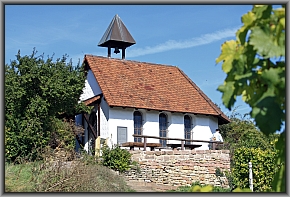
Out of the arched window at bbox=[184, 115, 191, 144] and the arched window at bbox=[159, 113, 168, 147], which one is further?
the arched window at bbox=[184, 115, 191, 144]

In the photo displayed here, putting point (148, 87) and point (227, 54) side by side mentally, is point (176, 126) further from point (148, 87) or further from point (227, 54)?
point (227, 54)

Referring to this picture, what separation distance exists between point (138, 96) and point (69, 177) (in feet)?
43.2

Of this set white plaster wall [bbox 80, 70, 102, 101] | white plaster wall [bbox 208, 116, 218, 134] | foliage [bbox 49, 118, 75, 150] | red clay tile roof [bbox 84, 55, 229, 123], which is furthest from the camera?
white plaster wall [bbox 208, 116, 218, 134]

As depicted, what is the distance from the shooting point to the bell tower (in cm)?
2795

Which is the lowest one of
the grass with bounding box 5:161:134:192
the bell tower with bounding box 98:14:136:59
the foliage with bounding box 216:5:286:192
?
the grass with bounding box 5:161:134:192

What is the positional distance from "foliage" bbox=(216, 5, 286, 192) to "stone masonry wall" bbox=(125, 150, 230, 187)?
1534 centimetres

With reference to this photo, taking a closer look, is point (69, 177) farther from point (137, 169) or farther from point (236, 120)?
point (236, 120)

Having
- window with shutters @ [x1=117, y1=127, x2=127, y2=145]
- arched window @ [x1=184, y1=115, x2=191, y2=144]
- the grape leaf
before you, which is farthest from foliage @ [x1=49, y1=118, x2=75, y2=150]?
the grape leaf

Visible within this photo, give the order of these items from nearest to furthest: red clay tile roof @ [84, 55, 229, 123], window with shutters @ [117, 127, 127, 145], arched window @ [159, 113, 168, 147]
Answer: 1. window with shutters @ [117, 127, 127, 145]
2. red clay tile roof @ [84, 55, 229, 123]
3. arched window @ [159, 113, 168, 147]

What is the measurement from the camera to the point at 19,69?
19.5 meters

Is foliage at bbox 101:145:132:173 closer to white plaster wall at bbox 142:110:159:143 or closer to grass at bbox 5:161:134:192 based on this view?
white plaster wall at bbox 142:110:159:143

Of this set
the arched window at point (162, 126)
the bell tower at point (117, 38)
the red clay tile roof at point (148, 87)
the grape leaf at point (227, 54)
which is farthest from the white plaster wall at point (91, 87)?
the grape leaf at point (227, 54)

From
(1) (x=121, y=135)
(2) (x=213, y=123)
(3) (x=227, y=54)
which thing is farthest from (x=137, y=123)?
(3) (x=227, y=54)
